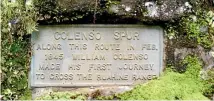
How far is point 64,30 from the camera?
16.5 feet

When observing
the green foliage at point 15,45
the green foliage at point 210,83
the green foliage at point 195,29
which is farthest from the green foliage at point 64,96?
the green foliage at point 210,83

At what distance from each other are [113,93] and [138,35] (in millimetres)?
638

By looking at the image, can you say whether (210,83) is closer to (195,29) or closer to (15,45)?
(195,29)

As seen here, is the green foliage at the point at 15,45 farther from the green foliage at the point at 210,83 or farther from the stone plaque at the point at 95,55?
the green foliage at the point at 210,83

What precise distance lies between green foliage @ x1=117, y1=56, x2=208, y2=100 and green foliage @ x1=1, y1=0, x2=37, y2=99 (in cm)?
102

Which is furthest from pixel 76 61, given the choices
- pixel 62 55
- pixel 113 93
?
pixel 113 93

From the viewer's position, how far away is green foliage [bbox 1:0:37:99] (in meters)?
4.99

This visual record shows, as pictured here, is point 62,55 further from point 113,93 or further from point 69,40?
point 113,93

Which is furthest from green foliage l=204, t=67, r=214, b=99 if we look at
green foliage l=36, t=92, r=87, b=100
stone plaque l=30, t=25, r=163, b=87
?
green foliage l=36, t=92, r=87, b=100

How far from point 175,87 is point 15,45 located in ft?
5.46

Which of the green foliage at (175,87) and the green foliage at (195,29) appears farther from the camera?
the green foliage at (195,29)

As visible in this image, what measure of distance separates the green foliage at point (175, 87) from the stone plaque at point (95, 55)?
115mm

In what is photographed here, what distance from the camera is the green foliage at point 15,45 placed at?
499 centimetres

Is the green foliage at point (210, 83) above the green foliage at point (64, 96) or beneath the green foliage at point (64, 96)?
above
